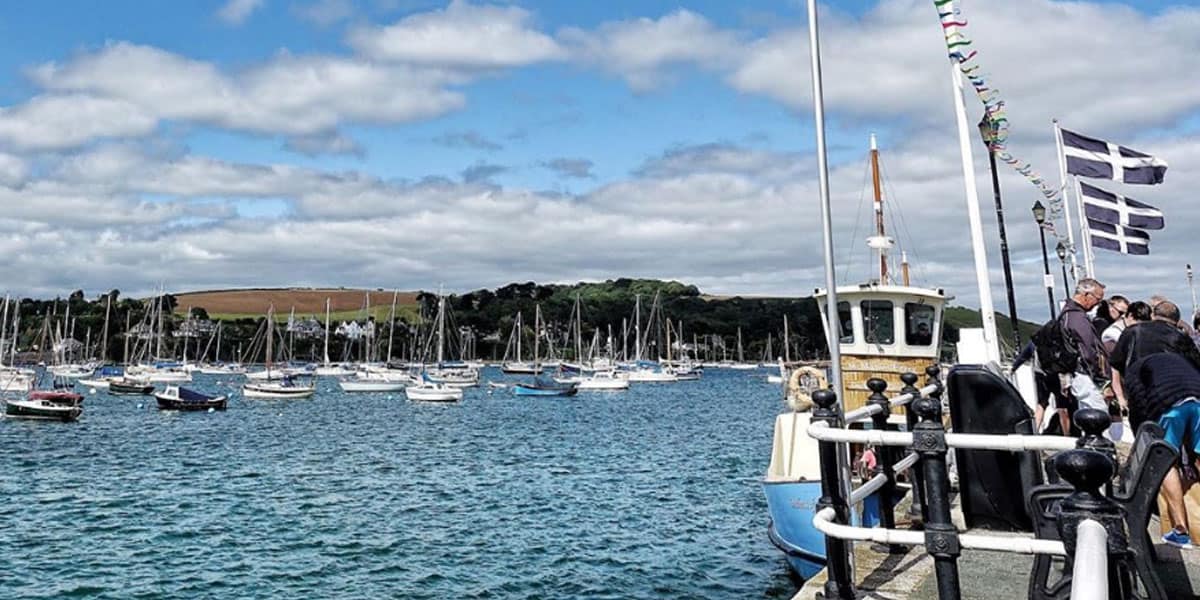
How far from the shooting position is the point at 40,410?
5469 cm

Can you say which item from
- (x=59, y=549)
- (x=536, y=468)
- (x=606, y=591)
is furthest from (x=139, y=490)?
(x=606, y=591)

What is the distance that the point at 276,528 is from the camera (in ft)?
71.9

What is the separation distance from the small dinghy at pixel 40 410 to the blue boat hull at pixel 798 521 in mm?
53886

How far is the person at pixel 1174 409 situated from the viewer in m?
7.05

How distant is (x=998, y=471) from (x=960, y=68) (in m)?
6.04

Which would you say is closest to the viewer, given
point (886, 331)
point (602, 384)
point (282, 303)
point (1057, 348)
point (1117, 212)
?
point (1057, 348)

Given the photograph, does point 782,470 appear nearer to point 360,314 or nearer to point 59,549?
point 59,549

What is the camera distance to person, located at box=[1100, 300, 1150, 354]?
29.6 ft

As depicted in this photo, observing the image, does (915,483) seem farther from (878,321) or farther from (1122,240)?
(1122,240)

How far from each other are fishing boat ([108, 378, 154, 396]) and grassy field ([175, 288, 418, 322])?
6447 centimetres

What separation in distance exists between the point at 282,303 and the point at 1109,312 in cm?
16299

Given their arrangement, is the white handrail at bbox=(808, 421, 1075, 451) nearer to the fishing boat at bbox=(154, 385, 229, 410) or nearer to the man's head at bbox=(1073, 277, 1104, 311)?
the man's head at bbox=(1073, 277, 1104, 311)

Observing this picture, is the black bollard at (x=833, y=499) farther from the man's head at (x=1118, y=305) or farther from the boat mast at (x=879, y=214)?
the boat mast at (x=879, y=214)

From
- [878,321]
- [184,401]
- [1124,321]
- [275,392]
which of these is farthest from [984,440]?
[275,392]
